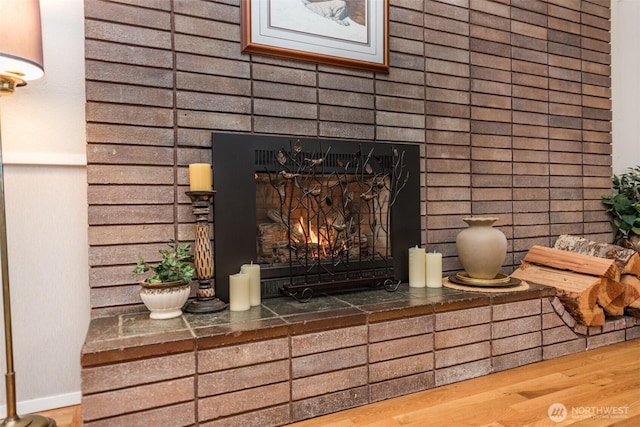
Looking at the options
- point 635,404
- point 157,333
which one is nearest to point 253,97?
point 157,333

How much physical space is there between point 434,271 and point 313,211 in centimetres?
72

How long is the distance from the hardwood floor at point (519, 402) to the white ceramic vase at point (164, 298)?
554mm

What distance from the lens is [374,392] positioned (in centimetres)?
167

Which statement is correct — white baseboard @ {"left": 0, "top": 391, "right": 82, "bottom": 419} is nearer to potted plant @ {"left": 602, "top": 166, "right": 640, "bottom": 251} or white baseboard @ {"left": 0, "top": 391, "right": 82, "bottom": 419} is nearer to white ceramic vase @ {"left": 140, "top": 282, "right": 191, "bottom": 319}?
white ceramic vase @ {"left": 140, "top": 282, "right": 191, "bottom": 319}

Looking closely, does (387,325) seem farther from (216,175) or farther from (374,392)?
(216,175)

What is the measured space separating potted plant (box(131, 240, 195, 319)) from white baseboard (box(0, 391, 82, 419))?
53 centimetres

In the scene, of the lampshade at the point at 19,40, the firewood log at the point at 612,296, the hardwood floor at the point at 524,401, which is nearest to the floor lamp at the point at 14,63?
the lampshade at the point at 19,40

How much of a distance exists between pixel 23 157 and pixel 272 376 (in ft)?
4.43

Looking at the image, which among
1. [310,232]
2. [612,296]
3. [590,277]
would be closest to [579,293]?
[590,277]

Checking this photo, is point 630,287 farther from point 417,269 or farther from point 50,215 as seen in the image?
point 50,215

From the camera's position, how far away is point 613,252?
7.79 feet

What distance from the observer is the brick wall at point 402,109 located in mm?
1707

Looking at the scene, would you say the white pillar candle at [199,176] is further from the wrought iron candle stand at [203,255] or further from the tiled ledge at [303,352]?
A: the tiled ledge at [303,352]

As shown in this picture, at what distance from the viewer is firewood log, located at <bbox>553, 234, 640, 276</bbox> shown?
2.33 metres
